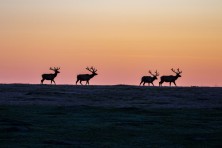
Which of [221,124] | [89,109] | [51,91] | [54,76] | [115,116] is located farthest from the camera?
[54,76]

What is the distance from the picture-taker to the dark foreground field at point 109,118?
2656 cm

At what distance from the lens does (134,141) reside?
26.5 m

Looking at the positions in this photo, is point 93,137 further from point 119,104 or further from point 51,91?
point 51,91

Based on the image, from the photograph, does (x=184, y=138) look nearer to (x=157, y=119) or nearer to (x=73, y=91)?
(x=157, y=119)

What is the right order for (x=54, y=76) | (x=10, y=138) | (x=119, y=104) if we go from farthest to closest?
(x=54, y=76)
(x=119, y=104)
(x=10, y=138)

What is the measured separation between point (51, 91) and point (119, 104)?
36.4 ft

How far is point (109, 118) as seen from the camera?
Answer: 34.8m

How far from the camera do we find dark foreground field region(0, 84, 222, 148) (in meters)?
26.6

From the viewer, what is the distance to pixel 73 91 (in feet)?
181

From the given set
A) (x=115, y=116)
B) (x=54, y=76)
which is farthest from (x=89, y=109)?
(x=54, y=76)

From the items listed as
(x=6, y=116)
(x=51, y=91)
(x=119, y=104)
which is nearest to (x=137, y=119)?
(x=6, y=116)

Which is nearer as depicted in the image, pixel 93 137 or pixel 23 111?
pixel 93 137

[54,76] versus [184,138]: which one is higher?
[54,76]

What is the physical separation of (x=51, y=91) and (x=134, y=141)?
2819 centimetres
